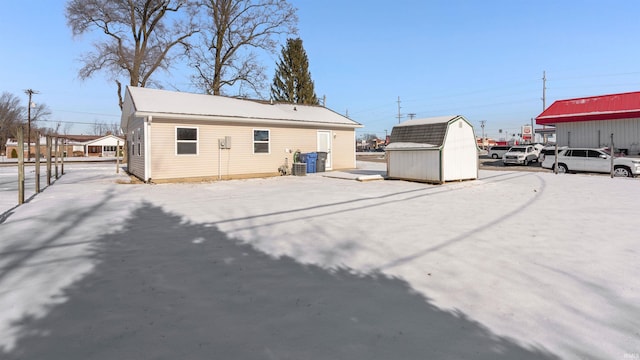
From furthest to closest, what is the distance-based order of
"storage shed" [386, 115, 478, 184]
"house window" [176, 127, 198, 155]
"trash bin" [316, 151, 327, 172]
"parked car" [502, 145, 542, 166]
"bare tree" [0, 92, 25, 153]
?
"bare tree" [0, 92, 25, 153]
"parked car" [502, 145, 542, 166]
"trash bin" [316, 151, 327, 172]
"house window" [176, 127, 198, 155]
"storage shed" [386, 115, 478, 184]

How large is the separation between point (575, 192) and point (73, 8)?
108ft

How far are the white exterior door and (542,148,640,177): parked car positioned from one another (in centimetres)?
1203

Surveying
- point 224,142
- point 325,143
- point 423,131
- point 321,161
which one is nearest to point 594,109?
point 423,131

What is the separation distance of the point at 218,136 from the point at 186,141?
1.40 meters

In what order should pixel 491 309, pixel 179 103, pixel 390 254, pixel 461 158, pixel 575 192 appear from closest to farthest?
1. pixel 491 309
2. pixel 390 254
3. pixel 575 192
4. pixel 461 158
5. pixel 179 103

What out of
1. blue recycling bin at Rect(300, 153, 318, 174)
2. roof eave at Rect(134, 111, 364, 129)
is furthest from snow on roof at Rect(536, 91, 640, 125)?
blue recycling bin at Rect(300, 153, 318, 174)

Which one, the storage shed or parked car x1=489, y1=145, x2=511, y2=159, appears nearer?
the storage shed

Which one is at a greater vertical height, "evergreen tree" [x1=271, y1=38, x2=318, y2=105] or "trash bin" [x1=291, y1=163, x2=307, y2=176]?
"evergreen tree" [x1=271, y1=38, x2=318, y2=105]

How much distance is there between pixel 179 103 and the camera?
15.4 meters

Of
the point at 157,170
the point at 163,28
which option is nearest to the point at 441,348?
the point at 157,170

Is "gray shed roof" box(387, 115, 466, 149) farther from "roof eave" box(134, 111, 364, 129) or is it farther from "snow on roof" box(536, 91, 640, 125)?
"snow on roof" box(536, 91, 640, 125)

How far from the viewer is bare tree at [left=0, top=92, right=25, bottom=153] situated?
6084cm

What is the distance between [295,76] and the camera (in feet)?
128

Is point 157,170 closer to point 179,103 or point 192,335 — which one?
point 179,103
